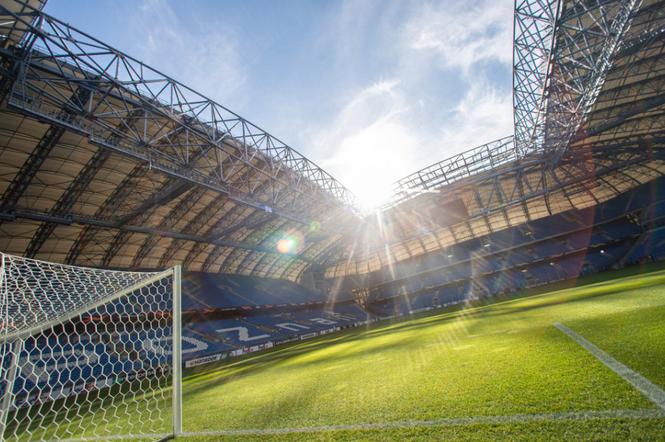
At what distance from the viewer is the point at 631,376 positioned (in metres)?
3.16

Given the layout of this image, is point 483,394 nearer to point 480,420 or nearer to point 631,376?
point 480,420

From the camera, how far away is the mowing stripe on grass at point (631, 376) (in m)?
2.62

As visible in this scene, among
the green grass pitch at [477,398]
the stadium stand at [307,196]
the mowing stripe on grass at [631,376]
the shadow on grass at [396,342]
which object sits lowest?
the shadow on grass at [396,342]

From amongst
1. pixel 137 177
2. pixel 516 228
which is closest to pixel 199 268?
pixel 137 177

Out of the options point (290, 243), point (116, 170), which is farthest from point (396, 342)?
point (290, 243)

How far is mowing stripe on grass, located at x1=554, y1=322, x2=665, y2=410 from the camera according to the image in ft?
8.59

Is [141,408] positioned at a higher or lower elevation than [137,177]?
lower

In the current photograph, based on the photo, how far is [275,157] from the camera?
61.4ft

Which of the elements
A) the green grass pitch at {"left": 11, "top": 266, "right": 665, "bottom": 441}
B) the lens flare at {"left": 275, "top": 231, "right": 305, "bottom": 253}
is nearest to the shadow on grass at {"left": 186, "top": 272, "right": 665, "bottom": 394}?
the green grass pitch at {"left": 11, "top": 266, "right": 665, "bottom": 441}

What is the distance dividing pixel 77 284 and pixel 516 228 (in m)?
45.0

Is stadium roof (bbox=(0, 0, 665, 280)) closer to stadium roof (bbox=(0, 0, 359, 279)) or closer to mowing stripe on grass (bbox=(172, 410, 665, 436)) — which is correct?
stadium roof (bbox=(0, 0, 359, 279))

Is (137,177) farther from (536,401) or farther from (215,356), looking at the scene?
(536,401)

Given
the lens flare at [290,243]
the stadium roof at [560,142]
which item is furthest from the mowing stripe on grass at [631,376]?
the lens flare at [290,243]

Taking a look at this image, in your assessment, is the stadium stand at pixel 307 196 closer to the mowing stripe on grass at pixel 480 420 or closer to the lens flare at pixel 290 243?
the lens flare at pixel 290 243
